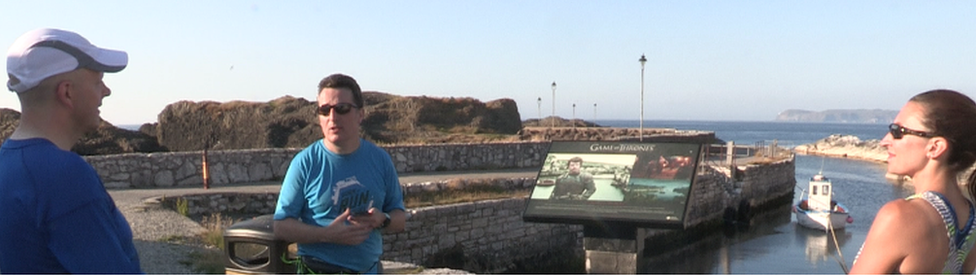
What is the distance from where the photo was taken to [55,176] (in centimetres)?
180

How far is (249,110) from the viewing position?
29.0m

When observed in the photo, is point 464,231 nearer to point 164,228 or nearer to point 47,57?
point 164,228

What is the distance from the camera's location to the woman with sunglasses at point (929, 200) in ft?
7.00

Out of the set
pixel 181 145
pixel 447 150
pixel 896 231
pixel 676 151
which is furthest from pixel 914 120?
pixel 181 145

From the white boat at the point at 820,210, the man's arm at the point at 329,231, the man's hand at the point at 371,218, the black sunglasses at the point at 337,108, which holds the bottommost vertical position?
the white boat at the point at 820,210

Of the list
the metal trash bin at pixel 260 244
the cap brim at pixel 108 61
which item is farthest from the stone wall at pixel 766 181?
the cap brim at pixel 108 61

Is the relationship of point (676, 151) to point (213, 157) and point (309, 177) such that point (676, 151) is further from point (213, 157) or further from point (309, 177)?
point (213, 157)

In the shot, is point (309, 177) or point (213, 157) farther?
point (213, 157)

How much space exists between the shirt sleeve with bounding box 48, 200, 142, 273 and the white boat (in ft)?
98.2

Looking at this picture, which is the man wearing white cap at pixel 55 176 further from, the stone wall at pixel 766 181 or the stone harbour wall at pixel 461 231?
the stone wall at pixel 766 181

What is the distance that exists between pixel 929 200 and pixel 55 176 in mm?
2262

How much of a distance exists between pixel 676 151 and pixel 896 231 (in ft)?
15.3

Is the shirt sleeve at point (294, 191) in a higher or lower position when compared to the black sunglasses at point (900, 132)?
lower

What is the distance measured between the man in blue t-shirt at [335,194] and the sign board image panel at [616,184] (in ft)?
10.0
